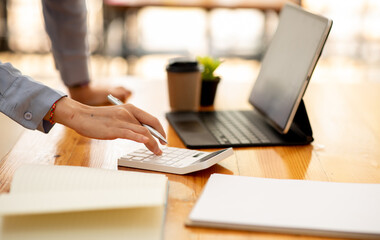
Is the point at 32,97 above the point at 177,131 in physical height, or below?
above

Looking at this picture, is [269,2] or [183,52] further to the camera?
[183,52]

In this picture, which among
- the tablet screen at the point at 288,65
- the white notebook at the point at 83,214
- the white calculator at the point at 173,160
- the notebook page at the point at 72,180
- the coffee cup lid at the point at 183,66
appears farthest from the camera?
the coffee cup lid at the point at 183,66

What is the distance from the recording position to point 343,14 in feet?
13.4

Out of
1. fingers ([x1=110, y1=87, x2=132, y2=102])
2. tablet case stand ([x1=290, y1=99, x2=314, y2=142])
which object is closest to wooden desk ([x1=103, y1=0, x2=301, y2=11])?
fingers ([x1=110, y1=87, x2=132, y2=102])

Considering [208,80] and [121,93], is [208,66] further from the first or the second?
[121,93]

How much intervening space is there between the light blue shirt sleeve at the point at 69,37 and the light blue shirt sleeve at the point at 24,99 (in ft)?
1.87

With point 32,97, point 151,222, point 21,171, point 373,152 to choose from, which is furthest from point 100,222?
point 373,152

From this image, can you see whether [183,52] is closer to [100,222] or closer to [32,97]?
[32,97]

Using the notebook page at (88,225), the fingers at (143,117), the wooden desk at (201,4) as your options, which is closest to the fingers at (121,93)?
the fingers at (143,117)

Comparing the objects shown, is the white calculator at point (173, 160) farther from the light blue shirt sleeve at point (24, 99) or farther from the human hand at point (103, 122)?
the light blue shirt sleeve at point (24, 99)

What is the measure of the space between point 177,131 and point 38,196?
1.79ft

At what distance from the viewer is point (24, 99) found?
3.14 ft

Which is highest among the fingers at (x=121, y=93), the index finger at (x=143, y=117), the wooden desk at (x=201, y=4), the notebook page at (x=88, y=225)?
the notebook page at (x=88, y=225)

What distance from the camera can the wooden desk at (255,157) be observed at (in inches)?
30.9
